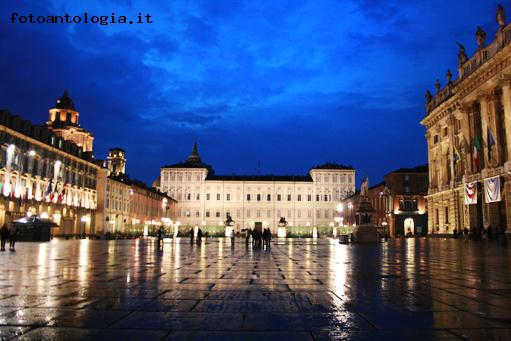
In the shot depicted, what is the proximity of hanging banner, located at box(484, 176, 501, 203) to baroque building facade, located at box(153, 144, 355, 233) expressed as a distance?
280 ft

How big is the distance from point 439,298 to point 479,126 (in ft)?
152

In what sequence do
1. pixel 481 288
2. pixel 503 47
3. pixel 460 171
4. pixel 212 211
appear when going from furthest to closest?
pixel 212 211 → pixel 460 171 → pixel 503 47 → pixel 481 288

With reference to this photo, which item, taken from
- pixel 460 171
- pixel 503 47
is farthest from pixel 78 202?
pixel 503 47

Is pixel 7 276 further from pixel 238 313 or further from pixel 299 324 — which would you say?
pixel 299 324

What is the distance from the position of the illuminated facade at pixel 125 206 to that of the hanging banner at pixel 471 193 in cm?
3895

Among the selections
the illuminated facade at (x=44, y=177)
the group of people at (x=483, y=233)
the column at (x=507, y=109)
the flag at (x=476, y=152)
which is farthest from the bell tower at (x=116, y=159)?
the column at (x=507, y=109)

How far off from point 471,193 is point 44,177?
169 ft

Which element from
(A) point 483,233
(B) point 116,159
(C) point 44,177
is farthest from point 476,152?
(B) point 116,159

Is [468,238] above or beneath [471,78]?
beneath

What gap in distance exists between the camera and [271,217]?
5034 inches

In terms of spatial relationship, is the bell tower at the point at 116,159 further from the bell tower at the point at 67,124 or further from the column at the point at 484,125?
the column at the point at 484,125

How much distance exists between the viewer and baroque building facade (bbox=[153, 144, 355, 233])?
127 meters

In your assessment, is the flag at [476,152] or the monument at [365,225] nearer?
the monument at [365,225]

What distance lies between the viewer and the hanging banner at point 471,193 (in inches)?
1761
